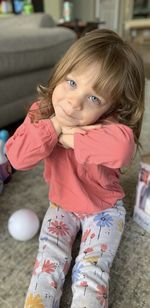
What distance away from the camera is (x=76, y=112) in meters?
0.71

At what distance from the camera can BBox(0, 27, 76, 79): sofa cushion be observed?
1.41m

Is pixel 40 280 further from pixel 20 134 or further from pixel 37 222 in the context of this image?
pixel 20 134

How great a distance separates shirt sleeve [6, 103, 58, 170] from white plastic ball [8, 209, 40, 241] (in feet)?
0.60

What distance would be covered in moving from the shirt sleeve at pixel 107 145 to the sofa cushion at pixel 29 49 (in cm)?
79

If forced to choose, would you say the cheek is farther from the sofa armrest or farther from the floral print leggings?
the sofa armrest

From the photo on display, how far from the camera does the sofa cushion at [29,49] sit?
1.41 metres

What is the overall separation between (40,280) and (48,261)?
0.18 ft

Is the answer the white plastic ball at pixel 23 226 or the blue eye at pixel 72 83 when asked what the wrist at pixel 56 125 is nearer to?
the blue eye at pixel 72 83

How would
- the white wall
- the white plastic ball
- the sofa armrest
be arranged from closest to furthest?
1. the white plastic ball
2. the sofa armrest
3. the white wall

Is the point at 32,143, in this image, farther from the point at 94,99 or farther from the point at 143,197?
the point at 143,197

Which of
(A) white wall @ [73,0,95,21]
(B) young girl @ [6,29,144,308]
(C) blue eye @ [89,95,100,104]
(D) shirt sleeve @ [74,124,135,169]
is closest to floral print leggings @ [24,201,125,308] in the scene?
(B) young girl @ [6,29,144,308]

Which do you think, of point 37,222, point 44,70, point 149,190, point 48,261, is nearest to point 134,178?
point 149,190

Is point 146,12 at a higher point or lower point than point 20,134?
lower

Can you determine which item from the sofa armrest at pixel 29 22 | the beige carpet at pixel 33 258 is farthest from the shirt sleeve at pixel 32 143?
the sofa armrest at pixel 29 22
